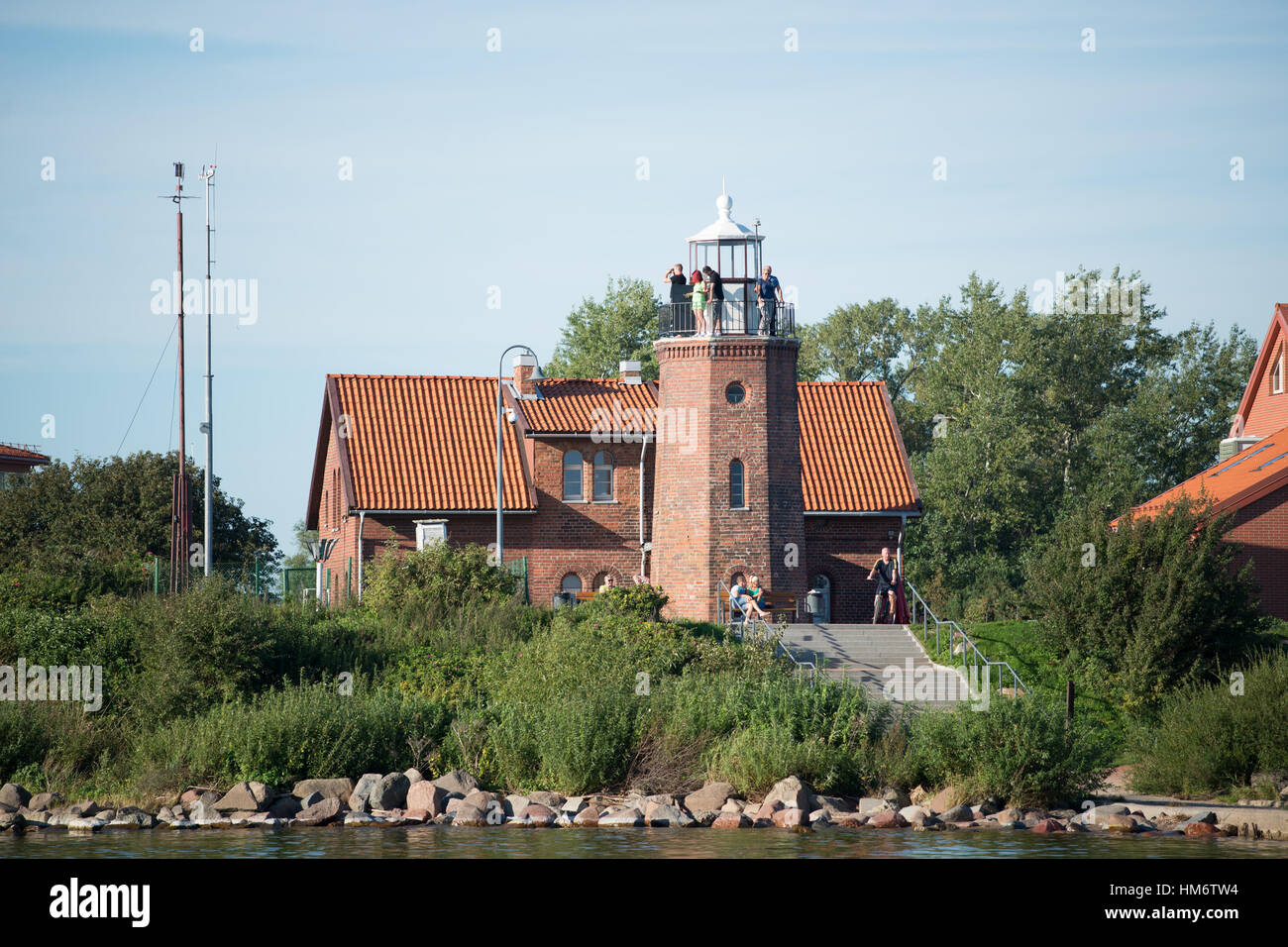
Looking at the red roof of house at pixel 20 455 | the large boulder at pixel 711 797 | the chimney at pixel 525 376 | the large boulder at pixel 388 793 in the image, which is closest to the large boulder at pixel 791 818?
the large boulder at pixel 711 797

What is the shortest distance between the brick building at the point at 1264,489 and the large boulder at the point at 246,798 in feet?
58.7

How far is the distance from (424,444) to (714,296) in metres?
9.17

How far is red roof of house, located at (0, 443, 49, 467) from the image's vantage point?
66438mm

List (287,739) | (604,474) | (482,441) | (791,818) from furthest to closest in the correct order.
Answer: (482,441)
(604,474)
(287,739)
(791,818)

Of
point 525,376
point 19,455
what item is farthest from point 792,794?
point 19,455

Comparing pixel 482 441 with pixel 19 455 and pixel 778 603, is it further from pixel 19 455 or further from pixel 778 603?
pixel 19 455

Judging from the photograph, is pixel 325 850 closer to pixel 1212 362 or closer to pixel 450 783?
pixel 450 783

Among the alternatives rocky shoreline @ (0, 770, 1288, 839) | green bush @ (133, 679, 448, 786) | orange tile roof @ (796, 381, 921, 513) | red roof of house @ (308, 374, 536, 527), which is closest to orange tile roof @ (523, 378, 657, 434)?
red roof of house @ (308, 374, 536, 527)

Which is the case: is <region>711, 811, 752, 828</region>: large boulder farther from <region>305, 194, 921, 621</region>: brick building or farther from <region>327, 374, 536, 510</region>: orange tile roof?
<region>327, 374, 536, 510</region>: orange tile roof

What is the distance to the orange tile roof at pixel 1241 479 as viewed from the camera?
35438 millimetres

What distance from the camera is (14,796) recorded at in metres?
22.8

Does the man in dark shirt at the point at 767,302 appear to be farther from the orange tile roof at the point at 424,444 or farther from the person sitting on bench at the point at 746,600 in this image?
the orange tile roof at the point at 424,444

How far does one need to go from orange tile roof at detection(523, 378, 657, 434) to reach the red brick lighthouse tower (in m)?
5.04
